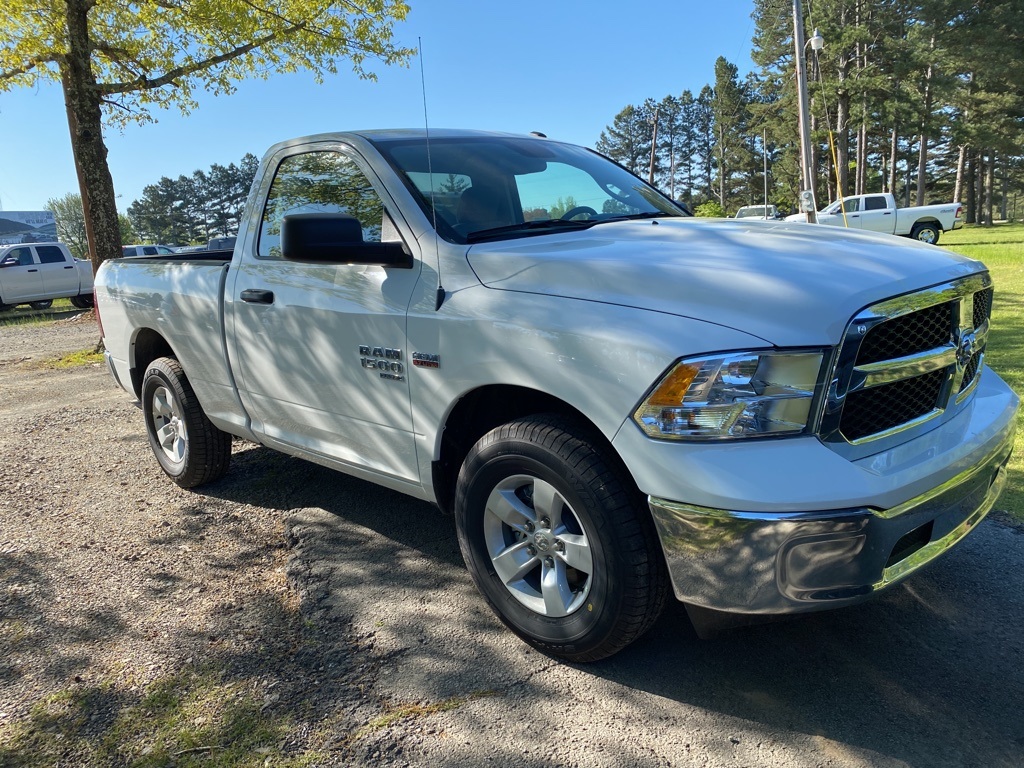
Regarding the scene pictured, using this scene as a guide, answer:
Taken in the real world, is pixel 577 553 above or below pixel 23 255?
below

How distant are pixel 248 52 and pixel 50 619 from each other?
10.2 meters

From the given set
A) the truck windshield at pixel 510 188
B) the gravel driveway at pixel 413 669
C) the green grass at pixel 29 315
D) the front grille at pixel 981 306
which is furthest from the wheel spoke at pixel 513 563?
the green grass at pixel 29 315

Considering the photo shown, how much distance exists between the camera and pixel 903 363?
7.55 feet

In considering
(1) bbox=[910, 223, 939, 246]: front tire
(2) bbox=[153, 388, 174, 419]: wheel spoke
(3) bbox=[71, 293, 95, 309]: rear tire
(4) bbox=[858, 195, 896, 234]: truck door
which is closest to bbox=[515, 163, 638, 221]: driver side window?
(2) bbox=[153, 388, 174, 419]: wheel spoke

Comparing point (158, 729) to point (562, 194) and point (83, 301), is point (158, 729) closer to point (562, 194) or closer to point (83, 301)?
point (562, 194)

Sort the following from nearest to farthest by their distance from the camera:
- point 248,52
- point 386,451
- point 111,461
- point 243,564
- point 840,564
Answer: point 840,564
point 386,451
point 243,564
point 111,461
point 248,52

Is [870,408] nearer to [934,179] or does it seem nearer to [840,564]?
[840,564]

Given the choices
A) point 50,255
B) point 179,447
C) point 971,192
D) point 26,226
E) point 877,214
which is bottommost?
point 179,447

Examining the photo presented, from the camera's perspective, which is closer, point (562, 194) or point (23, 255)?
point (562, 194)

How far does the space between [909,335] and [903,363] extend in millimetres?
114

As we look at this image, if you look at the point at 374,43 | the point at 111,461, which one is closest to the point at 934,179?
the point at 374,43

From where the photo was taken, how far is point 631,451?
2.25 metres

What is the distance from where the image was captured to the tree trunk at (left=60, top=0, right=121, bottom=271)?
9.88 metres

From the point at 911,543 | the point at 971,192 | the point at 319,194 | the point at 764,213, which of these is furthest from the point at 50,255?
the point at 971,192
